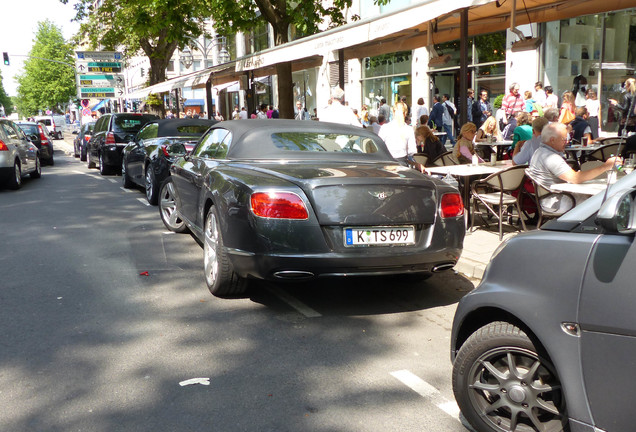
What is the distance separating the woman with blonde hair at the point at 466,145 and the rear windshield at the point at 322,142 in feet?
11.2

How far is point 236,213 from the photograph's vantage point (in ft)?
15.4

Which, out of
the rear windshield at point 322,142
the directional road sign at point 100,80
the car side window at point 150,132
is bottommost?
the rear windshield at point 322,142

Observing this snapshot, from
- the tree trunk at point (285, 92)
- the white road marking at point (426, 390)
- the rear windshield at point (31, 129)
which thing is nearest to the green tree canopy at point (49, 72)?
the rear windshield at point (31, 129)

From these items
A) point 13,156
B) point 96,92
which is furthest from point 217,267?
point 96,92

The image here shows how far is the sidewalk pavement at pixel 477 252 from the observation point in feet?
19.9

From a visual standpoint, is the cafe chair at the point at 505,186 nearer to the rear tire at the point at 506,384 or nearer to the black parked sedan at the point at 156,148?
the rear tire at the point at 506,384

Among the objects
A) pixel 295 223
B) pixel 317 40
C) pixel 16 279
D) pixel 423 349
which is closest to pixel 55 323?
pixel 16 279

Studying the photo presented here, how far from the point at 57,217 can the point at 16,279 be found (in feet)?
12.3

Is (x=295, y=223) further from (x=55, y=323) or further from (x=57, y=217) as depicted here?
(x=57, y=217)

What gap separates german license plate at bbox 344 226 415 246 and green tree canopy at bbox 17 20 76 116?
288 feet

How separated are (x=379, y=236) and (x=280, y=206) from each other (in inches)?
29.3

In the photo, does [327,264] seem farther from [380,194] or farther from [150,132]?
[150,132]

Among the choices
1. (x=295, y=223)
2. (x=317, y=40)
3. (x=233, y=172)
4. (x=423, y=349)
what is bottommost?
(x=423, y=349)

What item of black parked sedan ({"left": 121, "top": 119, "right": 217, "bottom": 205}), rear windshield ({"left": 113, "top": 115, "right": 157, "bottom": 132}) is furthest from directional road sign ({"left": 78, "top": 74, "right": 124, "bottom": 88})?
black parked sedan ({"left": 121, "top": 119, "right": 217, "bottom": 205})
